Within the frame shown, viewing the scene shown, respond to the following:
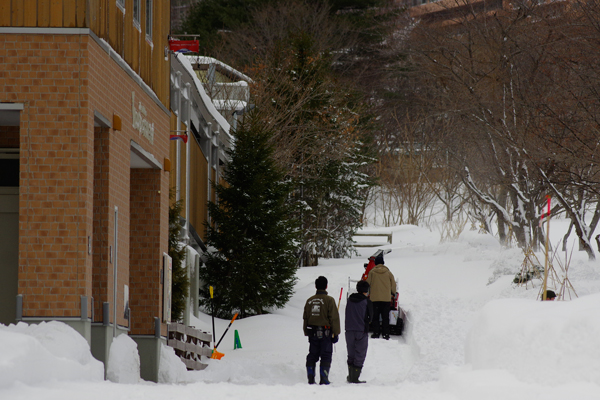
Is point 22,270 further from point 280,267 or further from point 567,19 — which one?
point 567,19

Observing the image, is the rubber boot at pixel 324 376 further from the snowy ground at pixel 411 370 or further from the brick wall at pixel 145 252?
the brick wall at pixel 145 252

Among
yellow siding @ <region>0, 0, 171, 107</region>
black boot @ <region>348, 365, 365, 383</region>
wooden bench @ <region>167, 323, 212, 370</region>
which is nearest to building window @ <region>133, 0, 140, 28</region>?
yellow siding @ <region>0, 0, 171, 107</region>

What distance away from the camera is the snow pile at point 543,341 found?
6.98m

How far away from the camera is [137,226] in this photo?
12.9 metres

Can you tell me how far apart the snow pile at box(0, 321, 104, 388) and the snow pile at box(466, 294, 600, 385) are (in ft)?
12.2

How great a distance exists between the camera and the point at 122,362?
10297mm

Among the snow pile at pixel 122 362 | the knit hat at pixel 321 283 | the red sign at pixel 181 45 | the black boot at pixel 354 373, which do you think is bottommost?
the black boot at pixel 354 373

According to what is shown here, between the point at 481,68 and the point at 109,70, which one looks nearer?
the point at 109,70

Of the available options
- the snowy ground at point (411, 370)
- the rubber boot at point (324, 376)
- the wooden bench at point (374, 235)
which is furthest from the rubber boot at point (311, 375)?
the wooden bench at point (374, 235)

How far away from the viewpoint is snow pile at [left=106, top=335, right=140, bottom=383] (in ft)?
32.9

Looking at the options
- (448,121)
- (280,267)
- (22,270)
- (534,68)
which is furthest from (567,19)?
(448,121)

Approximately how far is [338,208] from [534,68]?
36.3 feet

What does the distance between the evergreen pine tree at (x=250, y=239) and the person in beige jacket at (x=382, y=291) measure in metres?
3.40

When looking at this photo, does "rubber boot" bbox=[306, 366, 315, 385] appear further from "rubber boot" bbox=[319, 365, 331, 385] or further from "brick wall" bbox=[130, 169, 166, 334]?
"brick wall" bbox=[130, 169, 166, 334]
